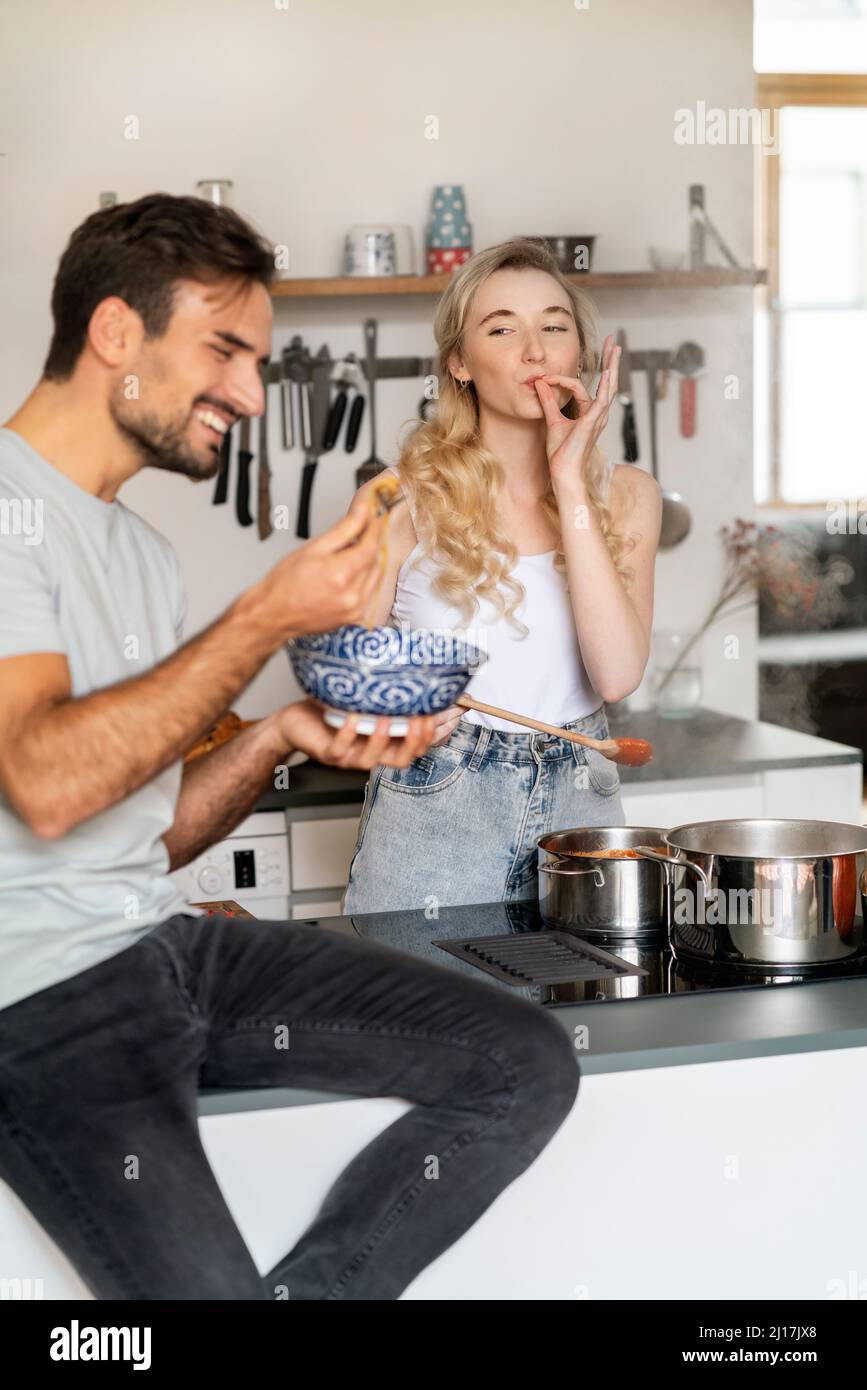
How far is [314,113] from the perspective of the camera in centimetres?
295

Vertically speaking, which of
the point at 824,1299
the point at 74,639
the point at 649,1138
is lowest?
the point at 824,1299

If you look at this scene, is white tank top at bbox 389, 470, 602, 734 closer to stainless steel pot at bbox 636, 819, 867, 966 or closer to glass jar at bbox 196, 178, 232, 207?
stainless steel pot at bbox 636, 819, 867, 966

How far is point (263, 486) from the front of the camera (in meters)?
3.05

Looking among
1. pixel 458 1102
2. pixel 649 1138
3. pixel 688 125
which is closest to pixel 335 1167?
pixel 458 1102

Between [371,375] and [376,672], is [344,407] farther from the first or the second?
[376,672]

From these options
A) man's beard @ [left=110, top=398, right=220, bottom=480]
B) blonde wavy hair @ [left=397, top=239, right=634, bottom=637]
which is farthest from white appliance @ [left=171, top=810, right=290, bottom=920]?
man's beard @ [left=110, top=398, right=220, bottom=480]

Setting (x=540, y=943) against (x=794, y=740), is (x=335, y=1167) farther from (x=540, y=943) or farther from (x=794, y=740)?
(x=794, y=740)

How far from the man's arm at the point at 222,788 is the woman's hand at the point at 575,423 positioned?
2.22 ft

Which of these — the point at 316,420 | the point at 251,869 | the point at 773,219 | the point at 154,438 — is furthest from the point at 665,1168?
the point at 773,219

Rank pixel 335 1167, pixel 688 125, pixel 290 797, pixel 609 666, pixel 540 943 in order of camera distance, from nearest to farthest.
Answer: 1. pixel 335 1167
2. pixel 540 943
3. pixel 609 666
4. pixel 290 797
5. pixel 688 125

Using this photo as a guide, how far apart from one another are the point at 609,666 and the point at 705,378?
143 cm

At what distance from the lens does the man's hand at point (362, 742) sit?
4.17 ft

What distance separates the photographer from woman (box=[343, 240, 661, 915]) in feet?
6.16

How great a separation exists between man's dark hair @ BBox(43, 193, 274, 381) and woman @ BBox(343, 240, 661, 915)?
69cm
